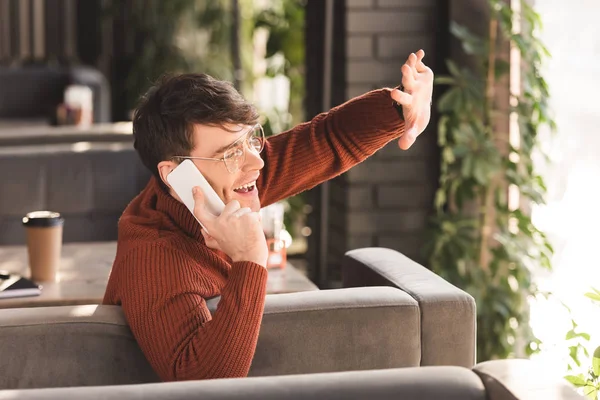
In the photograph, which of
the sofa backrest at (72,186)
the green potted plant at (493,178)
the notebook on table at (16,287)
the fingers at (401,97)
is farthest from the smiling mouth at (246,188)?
the sofa backrest at (72,186)

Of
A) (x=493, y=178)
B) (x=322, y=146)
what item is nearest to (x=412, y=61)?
(x=322, y=146)

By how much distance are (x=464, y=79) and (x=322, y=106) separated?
586 mm

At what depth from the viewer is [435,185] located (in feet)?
11.6

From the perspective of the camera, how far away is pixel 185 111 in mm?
1680

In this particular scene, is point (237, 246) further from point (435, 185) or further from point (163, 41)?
point (163, 41)

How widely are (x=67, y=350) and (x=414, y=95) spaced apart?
0.80 metres

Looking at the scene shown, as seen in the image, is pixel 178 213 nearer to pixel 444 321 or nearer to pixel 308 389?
pixel 444 321

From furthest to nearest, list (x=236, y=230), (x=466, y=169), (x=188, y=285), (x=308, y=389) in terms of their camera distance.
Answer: (x=466, y=169) < (x=188, y=285) < (x=236, y=230) < (x=308, y=389)

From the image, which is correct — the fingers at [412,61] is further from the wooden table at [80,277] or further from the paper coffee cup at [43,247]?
the paper coffee cup at [43,247]

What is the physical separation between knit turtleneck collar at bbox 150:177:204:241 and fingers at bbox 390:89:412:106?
1.46ft

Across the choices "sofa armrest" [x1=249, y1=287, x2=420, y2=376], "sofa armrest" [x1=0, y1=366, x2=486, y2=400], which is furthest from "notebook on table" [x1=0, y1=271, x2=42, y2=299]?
"sofa armrest" [x1=0, y1=366, x2=486, y2=400]

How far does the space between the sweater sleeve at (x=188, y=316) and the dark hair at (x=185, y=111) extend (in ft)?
0.72

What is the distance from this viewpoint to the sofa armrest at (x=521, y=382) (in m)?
1.04

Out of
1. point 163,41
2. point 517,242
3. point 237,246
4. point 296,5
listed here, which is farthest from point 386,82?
point 163,41
